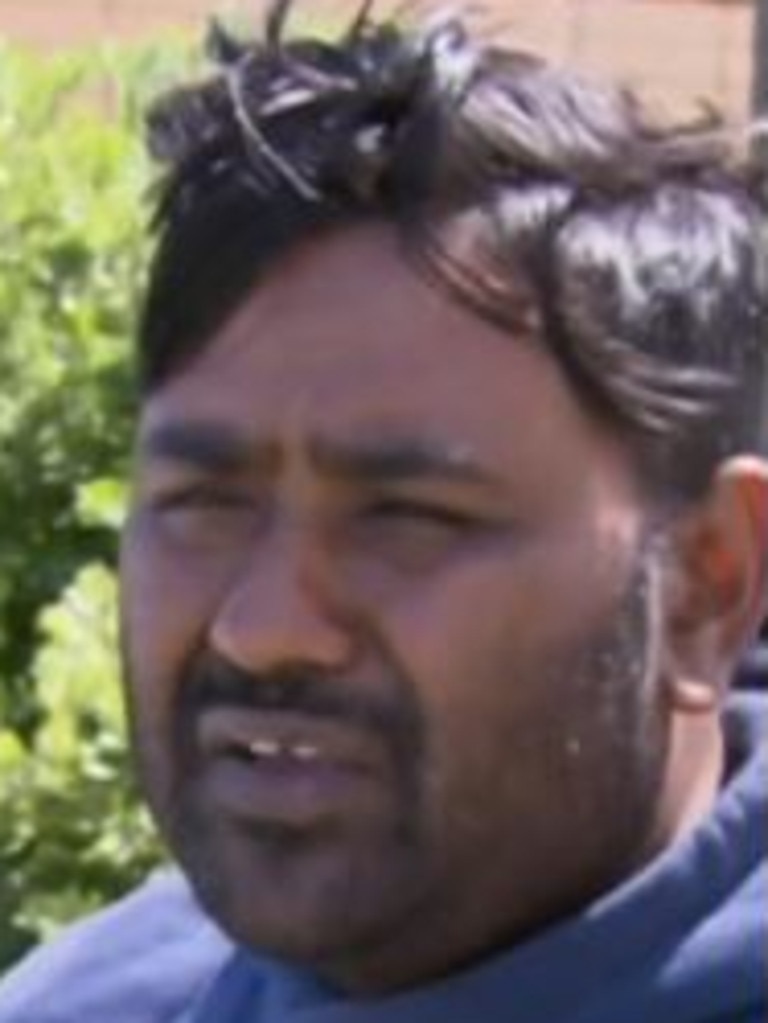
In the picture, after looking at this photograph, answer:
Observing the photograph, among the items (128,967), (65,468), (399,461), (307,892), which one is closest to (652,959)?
(307,892)

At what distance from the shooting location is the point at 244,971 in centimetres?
253

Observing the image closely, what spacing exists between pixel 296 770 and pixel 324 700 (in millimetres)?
43

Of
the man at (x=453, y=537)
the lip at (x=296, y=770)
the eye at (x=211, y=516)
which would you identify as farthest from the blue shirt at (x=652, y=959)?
the eye at (x=211, y=516)

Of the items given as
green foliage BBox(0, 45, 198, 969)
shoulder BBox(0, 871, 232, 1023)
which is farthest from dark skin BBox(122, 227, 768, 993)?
green foliage BBox(0, 45, 198, 969)

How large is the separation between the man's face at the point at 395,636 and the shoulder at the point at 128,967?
0.31 m

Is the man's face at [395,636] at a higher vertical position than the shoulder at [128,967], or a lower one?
higher

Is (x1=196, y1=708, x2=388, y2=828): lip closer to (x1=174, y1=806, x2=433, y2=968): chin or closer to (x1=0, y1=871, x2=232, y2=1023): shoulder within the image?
(x1=174, y1=806, x2=433, y2=968): chin

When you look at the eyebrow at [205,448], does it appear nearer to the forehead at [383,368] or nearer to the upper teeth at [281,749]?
the forehead at [383,368]

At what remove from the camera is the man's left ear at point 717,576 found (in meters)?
2.32

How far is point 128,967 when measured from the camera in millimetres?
2625

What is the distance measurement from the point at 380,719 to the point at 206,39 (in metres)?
0.61

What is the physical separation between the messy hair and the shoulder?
16.7 inches

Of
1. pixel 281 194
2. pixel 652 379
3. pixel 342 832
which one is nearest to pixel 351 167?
pixel 281 194

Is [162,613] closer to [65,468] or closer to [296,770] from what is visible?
[296,770]
